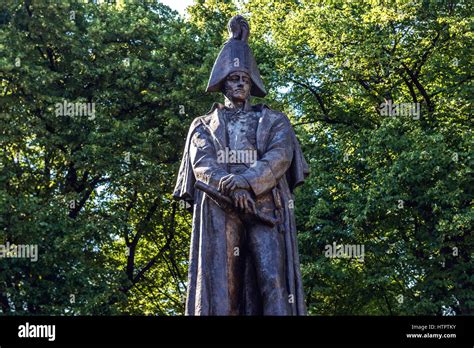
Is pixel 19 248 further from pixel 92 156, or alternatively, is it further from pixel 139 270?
pixel 139 270

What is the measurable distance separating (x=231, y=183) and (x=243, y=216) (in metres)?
0.48

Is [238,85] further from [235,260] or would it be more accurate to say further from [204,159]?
[235,260]

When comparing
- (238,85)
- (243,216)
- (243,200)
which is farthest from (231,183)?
(238,85)

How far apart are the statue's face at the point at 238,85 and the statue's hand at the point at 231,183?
1426mm

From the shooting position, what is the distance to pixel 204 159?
37.8ft

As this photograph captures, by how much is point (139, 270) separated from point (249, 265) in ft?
75.1

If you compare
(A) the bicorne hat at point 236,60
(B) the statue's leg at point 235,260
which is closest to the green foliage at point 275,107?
(A) the bicorne hat at point 236,60

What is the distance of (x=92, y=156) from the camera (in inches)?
1125

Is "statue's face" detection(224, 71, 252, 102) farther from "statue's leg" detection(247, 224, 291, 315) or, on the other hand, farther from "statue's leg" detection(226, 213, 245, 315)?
"statue's leg" detection(247, 224, 291, 315)

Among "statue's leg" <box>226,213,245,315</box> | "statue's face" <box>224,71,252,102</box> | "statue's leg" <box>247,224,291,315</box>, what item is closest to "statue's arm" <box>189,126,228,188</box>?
"statue's leg" <box>226,213,245,315</box>

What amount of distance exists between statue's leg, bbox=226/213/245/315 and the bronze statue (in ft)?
0.04

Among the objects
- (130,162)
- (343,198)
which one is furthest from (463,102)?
(130,162)
